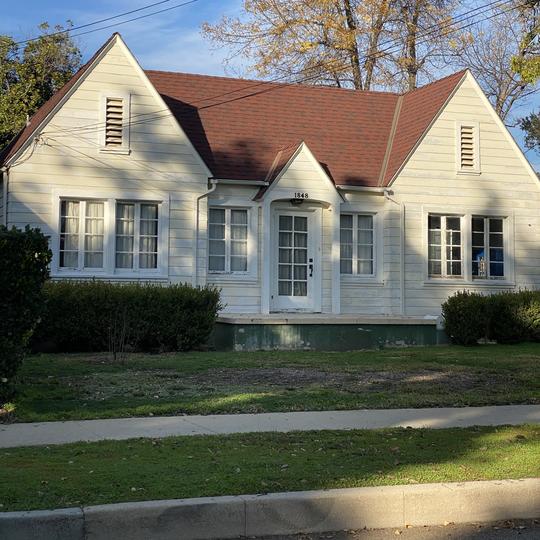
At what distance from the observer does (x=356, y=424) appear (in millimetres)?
9531

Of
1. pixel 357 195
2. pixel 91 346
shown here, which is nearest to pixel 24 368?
pixel 91 346

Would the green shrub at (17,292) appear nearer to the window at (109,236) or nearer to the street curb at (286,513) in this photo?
the street curb at (286,513)

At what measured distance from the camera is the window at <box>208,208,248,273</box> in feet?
66.1

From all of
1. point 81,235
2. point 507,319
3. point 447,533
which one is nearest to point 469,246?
point 507,319

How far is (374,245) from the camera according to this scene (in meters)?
21.3

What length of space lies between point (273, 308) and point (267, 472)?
13.3m

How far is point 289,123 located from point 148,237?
5426mm

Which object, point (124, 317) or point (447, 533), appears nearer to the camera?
point (447, 533)

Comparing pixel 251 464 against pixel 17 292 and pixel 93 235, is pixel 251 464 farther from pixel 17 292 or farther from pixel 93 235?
pixel 93 235

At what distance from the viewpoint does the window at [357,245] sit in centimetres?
2111

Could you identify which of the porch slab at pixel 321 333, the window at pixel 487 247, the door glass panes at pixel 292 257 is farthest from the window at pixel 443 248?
the door glass panes at pixel 292 257

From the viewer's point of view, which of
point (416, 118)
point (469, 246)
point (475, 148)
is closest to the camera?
point (469, 246)

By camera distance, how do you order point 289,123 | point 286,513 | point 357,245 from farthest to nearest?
point 289,123, point 357,245, point 286,513

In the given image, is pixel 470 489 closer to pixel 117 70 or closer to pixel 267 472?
pixel 267 472
